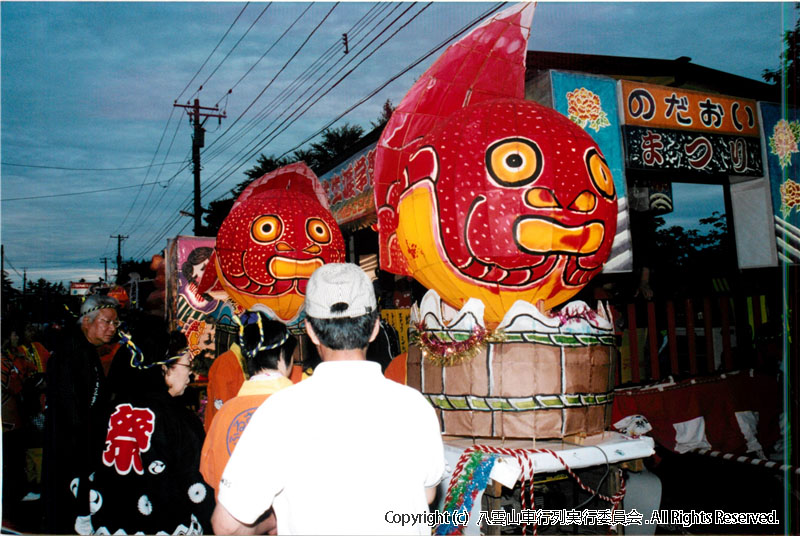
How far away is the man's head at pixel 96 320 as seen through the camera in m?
4.75

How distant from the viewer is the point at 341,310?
68.6 inches

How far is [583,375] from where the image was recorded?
3.19 meters

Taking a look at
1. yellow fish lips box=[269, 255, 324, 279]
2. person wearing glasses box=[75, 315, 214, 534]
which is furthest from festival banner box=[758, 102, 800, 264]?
person wearing glasses box=[75, 315, 214, 534]

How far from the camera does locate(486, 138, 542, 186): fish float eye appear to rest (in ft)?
10.1

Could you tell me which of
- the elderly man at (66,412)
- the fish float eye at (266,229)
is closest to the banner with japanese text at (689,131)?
the fish float eye at (266,229)

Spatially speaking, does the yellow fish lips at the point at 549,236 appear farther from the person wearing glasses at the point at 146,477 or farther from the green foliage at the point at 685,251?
the green foliage at the point at 685,251

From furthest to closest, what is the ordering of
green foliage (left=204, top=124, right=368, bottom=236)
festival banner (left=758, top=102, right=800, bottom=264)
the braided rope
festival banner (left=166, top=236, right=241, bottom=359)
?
green foliage (left=204, top=124, right=368, bottom=236) → festival banner (left=166, top=236, right=241, bottom=359) → festival banner (left=758, top=102, right=800, bottom=264) → the braided rope

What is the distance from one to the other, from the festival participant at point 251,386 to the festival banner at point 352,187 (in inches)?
199

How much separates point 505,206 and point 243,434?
1.97m

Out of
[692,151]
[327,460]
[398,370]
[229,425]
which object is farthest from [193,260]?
[327,460]

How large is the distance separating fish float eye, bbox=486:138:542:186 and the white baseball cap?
154cm

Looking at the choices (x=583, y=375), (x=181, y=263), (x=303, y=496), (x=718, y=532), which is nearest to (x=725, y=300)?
(x=718, y=532)

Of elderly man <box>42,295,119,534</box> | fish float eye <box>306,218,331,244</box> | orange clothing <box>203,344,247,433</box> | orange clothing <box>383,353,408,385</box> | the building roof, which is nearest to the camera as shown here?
elderly man <box>42,295,119,534</box>

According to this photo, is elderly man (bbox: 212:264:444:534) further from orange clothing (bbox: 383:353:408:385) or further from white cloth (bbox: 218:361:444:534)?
orange clothing (bbox: 383:353:408:385)
